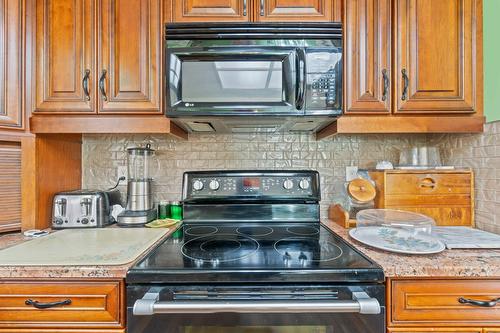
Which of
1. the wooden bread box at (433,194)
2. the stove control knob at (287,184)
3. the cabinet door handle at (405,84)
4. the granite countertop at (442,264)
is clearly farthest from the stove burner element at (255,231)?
the cabinet door handle at (405,84)

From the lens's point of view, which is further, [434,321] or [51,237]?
[51,237]

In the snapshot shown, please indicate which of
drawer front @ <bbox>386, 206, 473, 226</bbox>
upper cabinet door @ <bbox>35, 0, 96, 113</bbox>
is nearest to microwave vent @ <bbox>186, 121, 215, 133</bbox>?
upper cabinet door @ <bbox>35, 0, 96, 113</bbox>

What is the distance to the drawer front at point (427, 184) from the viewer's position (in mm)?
1278

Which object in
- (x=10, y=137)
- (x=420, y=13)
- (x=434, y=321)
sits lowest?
(x=434, y=321)

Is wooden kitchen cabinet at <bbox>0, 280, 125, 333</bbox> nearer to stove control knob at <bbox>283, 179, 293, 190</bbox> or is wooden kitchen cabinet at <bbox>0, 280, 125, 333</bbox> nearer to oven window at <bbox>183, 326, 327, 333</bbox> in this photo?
oven window at <bbox>183, 326, 327, 333</bbox>

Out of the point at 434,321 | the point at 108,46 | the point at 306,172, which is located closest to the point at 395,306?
the point at 434,321

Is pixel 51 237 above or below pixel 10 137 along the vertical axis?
below

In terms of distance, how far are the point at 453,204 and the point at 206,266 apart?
120cm

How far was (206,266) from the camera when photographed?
0.87 meters

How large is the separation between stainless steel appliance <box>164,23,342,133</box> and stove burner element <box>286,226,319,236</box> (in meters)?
0.55

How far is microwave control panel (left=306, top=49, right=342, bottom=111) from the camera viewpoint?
45.6 inches

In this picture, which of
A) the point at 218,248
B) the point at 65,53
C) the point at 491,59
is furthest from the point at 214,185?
the point at 491,59

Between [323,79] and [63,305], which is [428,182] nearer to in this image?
[323,79]

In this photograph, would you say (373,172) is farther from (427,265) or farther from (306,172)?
(427,265)
